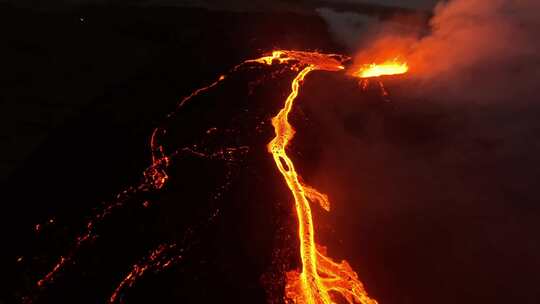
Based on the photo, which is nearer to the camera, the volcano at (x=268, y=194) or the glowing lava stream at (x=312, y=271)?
the glowing lava stream at (x=312, y=271)

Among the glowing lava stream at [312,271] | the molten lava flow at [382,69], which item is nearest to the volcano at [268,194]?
the glowing lava stream at [312,271]

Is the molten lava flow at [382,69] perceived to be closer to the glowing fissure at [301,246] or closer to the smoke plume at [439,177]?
the smoke plume at [439,177]

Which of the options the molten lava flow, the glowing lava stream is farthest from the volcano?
the molten lava flow

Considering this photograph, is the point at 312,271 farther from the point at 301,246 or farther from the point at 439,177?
the point at 439,177

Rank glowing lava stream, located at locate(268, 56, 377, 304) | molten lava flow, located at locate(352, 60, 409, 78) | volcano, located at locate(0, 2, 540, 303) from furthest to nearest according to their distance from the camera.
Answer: molten lava flow, located at locate(352, 60, 409, 78)
volcano, located at locate(0, 2, 540, 303)
glowing lava stream, located at locate(268, 56, 377, 304)

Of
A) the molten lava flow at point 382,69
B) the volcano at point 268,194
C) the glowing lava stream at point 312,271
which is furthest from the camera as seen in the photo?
the molten lava flow at point 382,69

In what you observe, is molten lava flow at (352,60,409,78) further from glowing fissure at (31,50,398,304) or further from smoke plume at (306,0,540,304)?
glowing fissure at (31,50,398,304)

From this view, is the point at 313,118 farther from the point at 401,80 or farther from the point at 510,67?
the point at 510,67

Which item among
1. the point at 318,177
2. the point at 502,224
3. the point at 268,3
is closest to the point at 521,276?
A: the point at 502,224

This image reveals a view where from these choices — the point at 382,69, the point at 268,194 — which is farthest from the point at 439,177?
the point at 382,69
